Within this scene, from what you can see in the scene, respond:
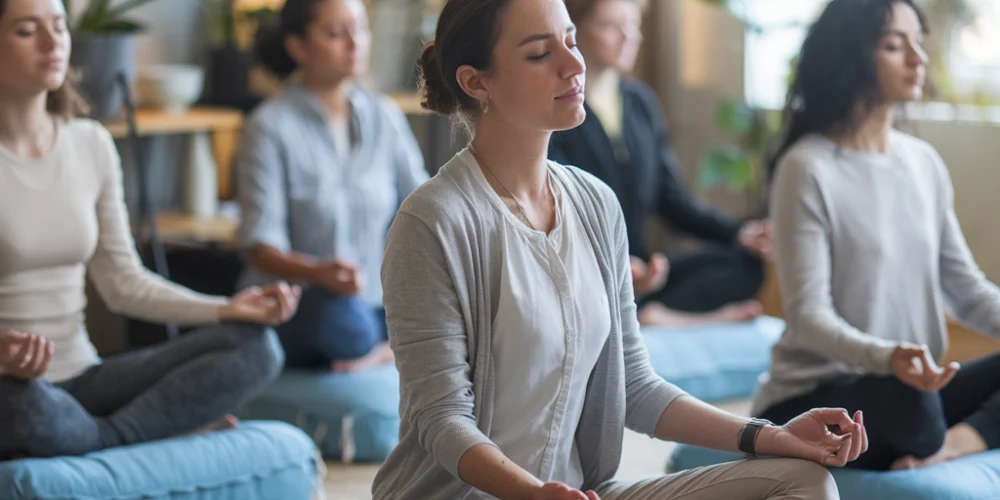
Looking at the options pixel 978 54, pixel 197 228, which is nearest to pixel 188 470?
pixel 197 228

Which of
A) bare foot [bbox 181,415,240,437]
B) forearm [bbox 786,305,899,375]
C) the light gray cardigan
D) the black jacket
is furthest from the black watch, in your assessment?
the black jacket

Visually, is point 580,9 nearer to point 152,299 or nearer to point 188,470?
point 152,299

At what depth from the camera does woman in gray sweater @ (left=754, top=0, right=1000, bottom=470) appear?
2.47m

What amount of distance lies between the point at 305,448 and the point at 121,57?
1390mm

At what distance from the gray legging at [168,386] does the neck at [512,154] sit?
0.89 m

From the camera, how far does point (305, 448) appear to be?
2.82 m

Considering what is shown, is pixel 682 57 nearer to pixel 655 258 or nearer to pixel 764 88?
pixel 764 88

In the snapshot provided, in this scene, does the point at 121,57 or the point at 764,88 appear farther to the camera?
the point at 764,88

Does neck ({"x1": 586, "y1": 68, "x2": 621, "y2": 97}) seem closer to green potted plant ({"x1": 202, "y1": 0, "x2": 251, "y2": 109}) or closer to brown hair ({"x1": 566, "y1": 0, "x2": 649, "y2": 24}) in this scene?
brown hair ({"x1": 566, "y1": 0, "x2": 649, "y2": 24})

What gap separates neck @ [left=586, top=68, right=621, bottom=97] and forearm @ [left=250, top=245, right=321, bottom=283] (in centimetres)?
86

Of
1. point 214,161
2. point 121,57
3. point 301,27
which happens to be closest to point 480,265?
point 301,27

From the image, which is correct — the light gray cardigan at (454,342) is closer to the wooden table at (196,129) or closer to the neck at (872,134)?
the neck at (872,134)

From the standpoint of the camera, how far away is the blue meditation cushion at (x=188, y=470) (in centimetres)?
240

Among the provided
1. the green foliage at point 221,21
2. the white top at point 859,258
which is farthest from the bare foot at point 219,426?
the green foliage at point 221,21
